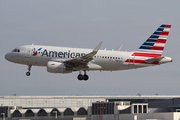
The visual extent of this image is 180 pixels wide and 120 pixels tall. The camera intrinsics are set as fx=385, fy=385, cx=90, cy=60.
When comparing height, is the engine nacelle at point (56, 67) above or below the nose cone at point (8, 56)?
below

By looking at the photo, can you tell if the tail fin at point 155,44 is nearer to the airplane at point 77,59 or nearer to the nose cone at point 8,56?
the airplane at point 77,59

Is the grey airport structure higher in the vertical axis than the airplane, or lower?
lower

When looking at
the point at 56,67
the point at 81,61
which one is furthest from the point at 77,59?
the point at 56,67

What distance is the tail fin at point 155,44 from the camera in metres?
70.2

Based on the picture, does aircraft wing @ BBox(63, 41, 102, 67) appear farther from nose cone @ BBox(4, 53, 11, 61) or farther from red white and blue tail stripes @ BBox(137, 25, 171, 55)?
nose cone @ BBox(4, 53, 11, 61)

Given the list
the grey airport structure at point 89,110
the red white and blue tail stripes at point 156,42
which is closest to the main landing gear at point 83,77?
the red white and blue tail stripes at point 156,42

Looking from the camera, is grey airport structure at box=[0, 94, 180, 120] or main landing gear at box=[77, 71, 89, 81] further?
grey airport structure at box=[0, 94, 180, 120]

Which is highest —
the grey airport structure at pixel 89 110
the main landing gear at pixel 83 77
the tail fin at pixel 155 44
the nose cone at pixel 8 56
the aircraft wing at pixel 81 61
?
the tail fin at pixel 155 44

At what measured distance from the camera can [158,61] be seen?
68375mm

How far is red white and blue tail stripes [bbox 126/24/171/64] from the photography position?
68.8m

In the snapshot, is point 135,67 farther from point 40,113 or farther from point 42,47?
point 40,113

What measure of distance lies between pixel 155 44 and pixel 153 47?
80 cm

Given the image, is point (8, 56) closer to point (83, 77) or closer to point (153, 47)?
point (83, 77)

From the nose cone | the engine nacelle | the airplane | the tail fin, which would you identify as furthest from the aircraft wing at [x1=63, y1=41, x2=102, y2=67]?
the nose cone
